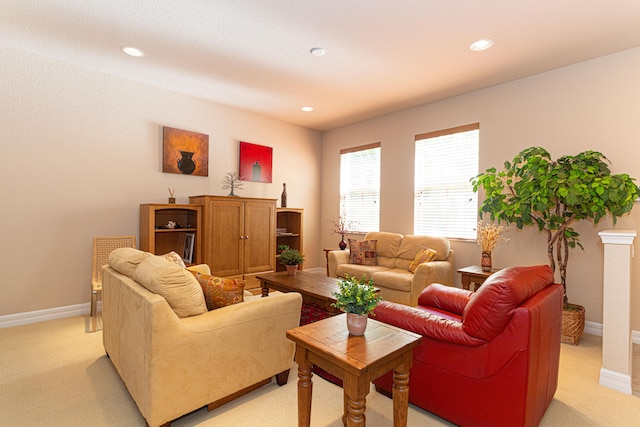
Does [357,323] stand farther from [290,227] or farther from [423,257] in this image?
[290,227]

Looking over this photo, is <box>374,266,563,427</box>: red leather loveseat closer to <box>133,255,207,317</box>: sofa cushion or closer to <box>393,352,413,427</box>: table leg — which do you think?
<box>393,352,413,427</box>: table leg

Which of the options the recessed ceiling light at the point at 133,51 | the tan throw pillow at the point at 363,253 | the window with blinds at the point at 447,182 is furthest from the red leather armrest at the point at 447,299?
the recessed ceiling light at the point at 133,51

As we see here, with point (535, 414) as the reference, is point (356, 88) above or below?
above

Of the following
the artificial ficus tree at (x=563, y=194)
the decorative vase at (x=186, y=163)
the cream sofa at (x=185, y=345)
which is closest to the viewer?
the cream sofa at (x=185, y=345)

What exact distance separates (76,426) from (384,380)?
1885mm

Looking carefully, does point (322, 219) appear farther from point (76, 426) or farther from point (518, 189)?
point (76, 426)

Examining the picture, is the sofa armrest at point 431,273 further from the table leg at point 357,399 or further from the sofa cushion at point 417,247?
the table leg at point 357,399

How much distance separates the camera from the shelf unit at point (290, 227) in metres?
5.36

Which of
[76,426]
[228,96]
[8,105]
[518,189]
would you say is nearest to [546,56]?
[518,189]

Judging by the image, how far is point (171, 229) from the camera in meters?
4.06

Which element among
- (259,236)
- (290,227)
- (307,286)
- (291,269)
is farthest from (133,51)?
(290,227)

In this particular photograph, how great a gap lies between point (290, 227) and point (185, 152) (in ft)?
7.01

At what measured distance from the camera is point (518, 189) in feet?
10.8

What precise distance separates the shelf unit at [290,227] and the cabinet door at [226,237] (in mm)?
834
